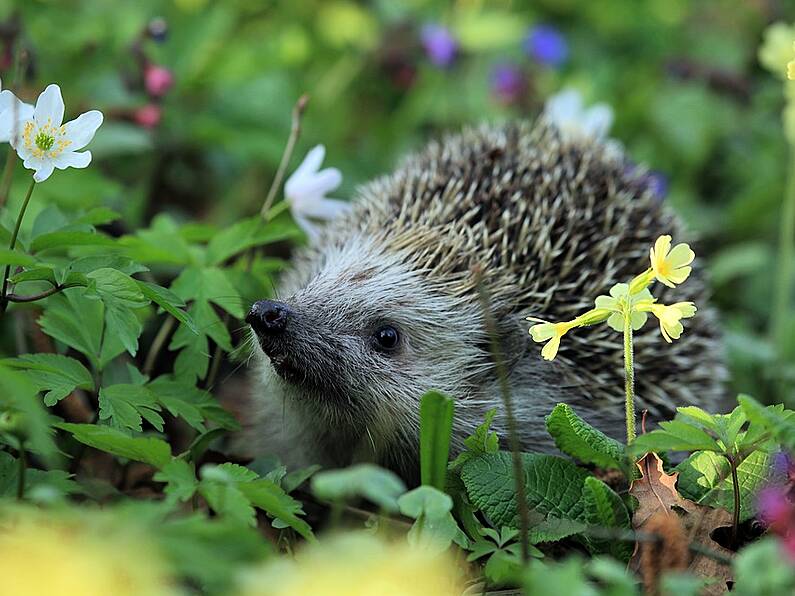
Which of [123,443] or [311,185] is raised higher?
[311,185]

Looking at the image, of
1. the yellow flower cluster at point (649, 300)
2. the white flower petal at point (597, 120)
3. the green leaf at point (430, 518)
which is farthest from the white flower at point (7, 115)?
the white flower petal at point (597, 120)

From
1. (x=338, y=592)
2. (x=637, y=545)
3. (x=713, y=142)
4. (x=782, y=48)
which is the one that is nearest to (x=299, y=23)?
(x=713, y=142)

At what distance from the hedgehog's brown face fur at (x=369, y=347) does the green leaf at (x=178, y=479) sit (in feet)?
1.62

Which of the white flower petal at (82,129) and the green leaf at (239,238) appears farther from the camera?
the green leaf at (239,238)

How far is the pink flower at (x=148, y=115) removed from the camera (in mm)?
3320

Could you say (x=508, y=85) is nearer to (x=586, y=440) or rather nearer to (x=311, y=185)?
(x=311, y=185)

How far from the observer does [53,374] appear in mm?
1864

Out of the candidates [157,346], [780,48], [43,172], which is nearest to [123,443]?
[43,172]

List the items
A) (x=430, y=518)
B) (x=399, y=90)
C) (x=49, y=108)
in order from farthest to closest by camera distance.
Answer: (x=399, y=90) → (x=49, y=108) → (x=430, y=518)

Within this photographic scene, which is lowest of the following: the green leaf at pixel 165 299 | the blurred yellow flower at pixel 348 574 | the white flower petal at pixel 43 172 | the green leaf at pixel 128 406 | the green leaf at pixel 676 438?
the blurred yellow flower at pixel 348 574

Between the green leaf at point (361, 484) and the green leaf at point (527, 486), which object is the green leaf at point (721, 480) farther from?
the green leaf at point (361, 484)

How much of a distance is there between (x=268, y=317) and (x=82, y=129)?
54 cm

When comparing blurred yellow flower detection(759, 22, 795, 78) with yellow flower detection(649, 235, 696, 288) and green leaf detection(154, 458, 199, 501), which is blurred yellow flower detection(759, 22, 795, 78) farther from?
green leaf detection(154, 458, 199, 501)

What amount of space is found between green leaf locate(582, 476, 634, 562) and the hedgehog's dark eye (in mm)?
677
